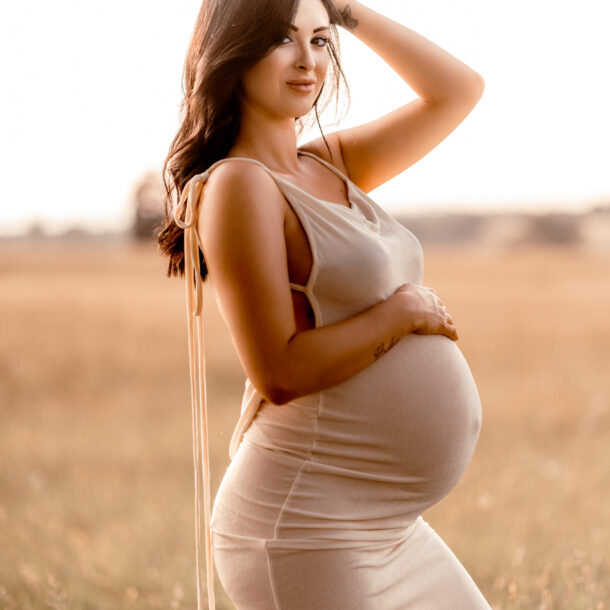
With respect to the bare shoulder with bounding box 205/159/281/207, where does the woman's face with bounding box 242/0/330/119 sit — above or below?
above

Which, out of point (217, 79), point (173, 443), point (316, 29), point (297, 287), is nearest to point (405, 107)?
point (316, 29)

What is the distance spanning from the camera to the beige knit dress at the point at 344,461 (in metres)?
1.84

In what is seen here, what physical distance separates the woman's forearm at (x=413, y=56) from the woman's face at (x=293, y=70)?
0.23 m

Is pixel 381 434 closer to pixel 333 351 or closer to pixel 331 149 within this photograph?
pixel 333 351

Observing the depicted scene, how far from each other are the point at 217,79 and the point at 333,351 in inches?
25.0

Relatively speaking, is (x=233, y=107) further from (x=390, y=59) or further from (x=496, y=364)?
(x=496, y=364)

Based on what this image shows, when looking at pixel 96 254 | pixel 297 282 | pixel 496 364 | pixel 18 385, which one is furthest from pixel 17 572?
pixel 96 254

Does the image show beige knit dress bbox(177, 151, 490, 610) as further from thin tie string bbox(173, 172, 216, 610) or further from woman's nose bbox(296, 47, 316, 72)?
woman's nose bbox(296, 47, 316, 72)

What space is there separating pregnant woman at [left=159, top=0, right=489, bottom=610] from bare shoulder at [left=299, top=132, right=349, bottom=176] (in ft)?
0.43

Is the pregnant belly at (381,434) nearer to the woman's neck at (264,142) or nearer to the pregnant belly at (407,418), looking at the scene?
the pregnant belly at (407,418)

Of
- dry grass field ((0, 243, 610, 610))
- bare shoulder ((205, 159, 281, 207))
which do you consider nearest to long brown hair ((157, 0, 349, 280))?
bare shoulder ((205, 159, 281, 207))

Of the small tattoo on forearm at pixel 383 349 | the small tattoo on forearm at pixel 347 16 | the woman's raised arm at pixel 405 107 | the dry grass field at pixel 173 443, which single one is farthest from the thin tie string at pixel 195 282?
the dry grass field at pixel 173 443

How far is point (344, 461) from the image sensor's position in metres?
1.87

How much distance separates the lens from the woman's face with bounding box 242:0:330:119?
195 centimetres
